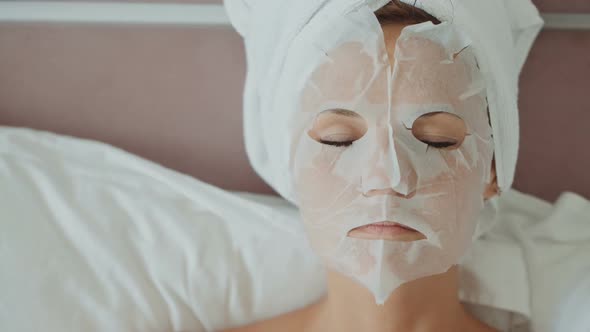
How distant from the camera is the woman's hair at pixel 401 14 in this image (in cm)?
78

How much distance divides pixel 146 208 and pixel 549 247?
0.74m

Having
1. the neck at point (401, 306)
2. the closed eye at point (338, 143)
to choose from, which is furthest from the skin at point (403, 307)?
the closed eye at point (338, 143)

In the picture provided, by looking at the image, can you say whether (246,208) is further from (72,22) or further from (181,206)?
(72,22)

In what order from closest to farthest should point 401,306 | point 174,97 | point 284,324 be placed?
1. point 401,306
2. point 284,324
3. point 174,97

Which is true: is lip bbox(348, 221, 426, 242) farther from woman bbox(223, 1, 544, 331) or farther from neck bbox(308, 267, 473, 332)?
neck bbox(308, 267, 473, 332)

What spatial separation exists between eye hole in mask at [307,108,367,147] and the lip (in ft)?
0.37

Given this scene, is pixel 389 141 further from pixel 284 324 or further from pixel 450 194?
pixel 284 324

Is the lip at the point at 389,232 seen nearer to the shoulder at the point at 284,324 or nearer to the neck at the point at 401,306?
the neck at the point at 401,306

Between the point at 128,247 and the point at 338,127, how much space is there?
0.50m

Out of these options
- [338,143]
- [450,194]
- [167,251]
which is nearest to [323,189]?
[338,143]

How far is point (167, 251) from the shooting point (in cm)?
106

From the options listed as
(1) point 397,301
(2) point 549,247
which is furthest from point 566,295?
(1) point 397,301

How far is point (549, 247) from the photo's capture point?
107 cm

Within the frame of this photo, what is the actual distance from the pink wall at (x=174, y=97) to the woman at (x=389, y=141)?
14.4 inches
